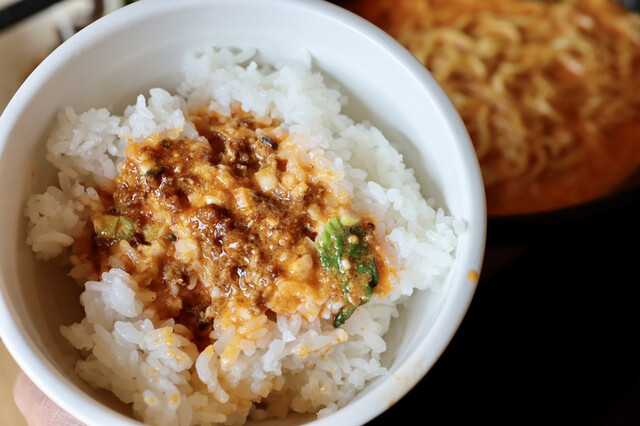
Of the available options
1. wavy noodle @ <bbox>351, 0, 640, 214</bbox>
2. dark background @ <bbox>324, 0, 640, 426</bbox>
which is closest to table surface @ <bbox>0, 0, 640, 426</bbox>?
dark background @ <bbox>324, 0, 640, 426</bbox>

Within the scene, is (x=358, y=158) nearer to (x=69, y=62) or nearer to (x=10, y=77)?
(x=69, y=62)

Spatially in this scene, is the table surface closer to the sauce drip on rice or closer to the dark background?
the dark background

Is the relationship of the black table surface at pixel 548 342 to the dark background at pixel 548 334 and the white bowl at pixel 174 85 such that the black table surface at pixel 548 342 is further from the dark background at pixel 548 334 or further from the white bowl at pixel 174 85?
the white bowl at pixel 174 85

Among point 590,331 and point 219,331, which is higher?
point 219,331

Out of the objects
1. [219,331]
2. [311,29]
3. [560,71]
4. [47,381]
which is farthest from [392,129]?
[560,71]

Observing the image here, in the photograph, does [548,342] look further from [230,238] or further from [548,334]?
[230,238]

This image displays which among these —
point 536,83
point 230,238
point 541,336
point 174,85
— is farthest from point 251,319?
point 536,83

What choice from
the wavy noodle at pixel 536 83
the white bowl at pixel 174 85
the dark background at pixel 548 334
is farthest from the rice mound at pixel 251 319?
the wavy noodle at pixel 536 83
